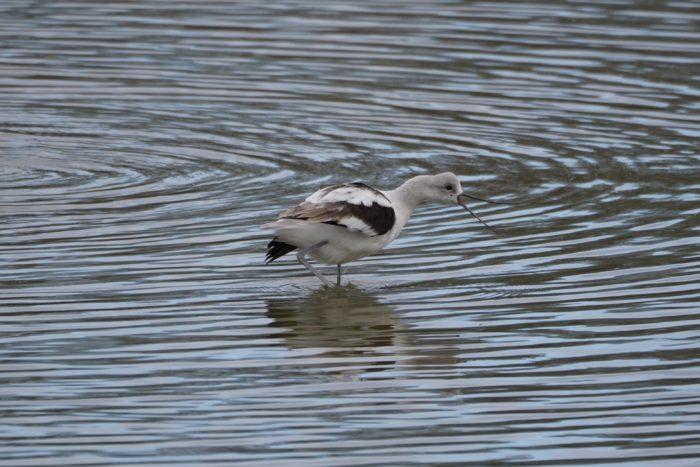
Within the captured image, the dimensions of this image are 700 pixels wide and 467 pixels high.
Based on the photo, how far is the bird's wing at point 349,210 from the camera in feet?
37.5

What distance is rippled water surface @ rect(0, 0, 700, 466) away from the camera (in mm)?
8719

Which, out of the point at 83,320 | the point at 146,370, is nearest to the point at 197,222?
the point at 83,320

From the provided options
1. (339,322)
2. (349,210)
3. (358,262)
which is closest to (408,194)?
(349,210)

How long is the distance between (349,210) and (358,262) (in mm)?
1518

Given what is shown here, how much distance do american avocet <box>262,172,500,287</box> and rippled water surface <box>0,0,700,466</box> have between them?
314mm

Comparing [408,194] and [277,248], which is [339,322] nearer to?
[277,248]

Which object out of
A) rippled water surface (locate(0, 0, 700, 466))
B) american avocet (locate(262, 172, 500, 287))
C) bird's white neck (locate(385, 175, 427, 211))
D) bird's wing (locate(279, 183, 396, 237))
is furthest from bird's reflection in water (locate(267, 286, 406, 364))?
bird's white neck (locate(385, 175, 427, 211))

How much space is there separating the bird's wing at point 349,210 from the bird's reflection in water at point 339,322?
0.52m

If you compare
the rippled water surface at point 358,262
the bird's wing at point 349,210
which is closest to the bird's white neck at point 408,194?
the bird's wing at point 349,210

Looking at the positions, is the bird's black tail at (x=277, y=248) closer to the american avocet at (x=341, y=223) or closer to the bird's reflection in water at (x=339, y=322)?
the american avocet at (x=341, y=223)

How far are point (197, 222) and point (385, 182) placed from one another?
245cm

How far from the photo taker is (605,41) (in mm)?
22047

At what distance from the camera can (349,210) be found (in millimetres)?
11484

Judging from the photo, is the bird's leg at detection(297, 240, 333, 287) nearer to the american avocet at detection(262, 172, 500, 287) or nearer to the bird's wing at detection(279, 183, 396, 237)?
the american avocet at detection(262, 172, 500, 287)
